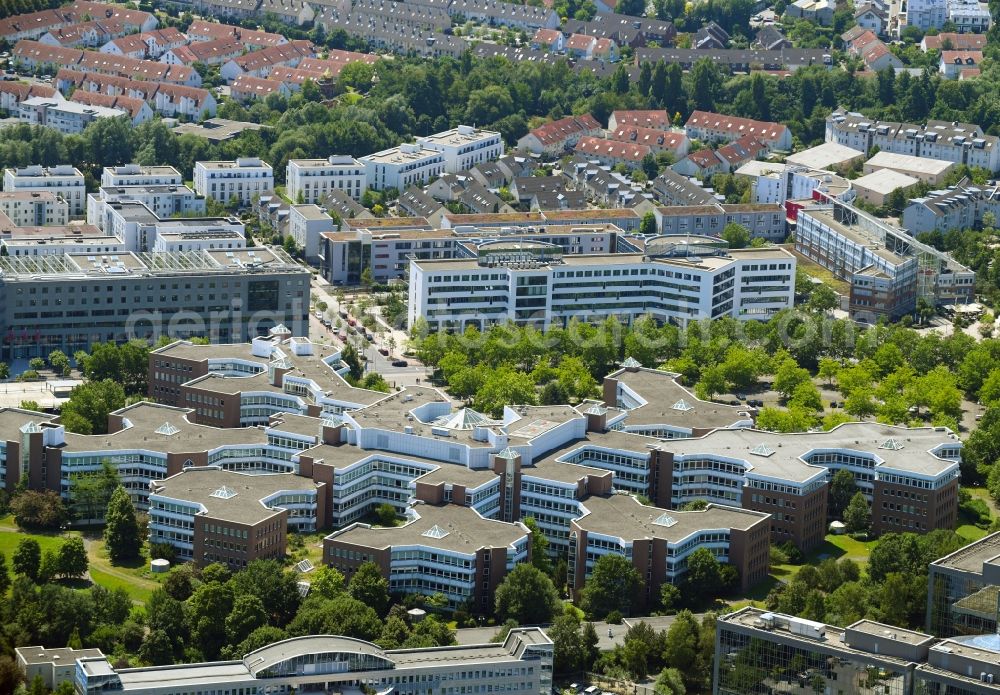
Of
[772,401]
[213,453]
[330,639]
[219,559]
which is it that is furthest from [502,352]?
[330,639]

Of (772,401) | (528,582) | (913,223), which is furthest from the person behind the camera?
(913,223)

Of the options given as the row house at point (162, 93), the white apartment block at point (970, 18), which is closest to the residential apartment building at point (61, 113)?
the row house at point (162, 93)

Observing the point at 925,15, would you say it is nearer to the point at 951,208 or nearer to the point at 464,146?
the point at 951,208

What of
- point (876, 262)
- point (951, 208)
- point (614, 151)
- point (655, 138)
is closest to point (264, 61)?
point (614, 151)

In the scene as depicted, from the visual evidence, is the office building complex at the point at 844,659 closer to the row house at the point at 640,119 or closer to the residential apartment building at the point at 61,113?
the residential apartment building at the point at 61,113

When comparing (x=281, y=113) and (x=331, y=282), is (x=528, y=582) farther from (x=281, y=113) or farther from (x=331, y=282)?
(x=281, y=113)

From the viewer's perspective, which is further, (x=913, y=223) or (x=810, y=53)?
(x=810, y=53)
